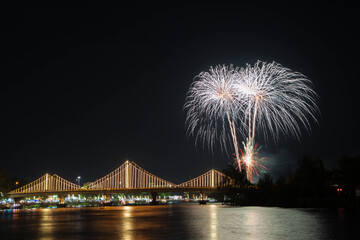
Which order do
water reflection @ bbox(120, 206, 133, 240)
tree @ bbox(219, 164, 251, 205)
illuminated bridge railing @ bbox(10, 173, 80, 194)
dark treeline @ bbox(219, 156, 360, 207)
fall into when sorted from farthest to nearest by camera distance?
illuminated bridge railing @ bbox(10, 173, 80, 194)
tree @ bbox(219, 164, 251, 205)
dark treeline @ bbox(219, 156, 360, 207)
water reflection @ bbox(120, 206, 133, 240)

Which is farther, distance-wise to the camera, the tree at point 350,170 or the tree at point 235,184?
the tree at point 235,184

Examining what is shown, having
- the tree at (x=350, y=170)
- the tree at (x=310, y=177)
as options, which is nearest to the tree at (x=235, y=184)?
the tree at (x=310, y=177)

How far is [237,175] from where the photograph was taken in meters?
98.5

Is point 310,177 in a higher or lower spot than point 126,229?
higher

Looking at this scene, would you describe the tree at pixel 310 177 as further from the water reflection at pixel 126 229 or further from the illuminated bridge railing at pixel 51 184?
the illuminated bridge railing at pixel 51 184

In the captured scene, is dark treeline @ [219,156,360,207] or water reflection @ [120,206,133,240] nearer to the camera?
water reflection @ [120,206,133,240]

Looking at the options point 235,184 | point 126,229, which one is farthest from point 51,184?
point 126,229

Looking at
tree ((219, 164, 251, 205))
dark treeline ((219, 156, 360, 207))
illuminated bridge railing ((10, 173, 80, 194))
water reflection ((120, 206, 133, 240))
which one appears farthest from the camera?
illuminated bridge railing ((10, 173, 80, 194))

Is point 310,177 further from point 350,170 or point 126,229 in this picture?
point 126,229

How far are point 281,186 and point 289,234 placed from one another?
54405mm

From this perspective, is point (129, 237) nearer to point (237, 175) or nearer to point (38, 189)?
point (237, 175)

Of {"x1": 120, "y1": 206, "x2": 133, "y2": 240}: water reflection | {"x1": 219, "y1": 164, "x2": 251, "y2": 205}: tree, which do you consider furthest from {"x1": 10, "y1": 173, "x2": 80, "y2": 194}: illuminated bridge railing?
{"x1": 120, "y1": 206, "x2": 133, "y2": 240}: water reflection

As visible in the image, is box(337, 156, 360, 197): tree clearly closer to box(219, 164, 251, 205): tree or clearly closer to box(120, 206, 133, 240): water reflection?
box(219, 164, 251, 205): tree

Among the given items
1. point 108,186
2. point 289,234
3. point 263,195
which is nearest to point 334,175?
point 263,195
